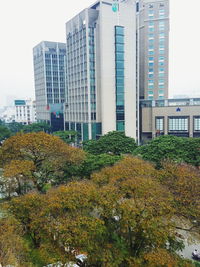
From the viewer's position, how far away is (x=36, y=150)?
687 inches

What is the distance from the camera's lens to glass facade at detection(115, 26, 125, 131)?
4075 centimetres

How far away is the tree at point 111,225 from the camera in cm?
900

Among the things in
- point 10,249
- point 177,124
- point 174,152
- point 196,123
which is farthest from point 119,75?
point 10,249

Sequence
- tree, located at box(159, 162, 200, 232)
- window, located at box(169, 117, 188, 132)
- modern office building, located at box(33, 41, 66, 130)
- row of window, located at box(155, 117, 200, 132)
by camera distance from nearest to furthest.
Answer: tree, located at box(159, 162, 200, 232) → row of window, located at box(155, 117, 200, 132) → window, located at box(169, 117, 188, 132) → modern office building, located at box(33, 41, 66, 130)

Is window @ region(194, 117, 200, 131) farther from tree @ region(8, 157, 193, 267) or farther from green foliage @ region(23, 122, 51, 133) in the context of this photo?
tree @ region(8, 157, 193, 267)

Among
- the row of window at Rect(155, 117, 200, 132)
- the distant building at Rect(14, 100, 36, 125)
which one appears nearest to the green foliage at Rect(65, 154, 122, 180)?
the row of window at Rect(155, 117, 200, 132)

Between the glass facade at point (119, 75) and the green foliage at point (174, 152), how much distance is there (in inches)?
733

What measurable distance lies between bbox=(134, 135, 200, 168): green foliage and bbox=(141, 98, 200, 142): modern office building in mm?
22031

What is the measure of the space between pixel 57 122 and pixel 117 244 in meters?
51.6

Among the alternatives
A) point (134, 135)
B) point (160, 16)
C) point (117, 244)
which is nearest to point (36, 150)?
point (117, 244)

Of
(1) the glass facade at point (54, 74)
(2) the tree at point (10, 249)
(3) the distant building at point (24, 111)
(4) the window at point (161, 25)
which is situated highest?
(4) the window at point (161, 25)

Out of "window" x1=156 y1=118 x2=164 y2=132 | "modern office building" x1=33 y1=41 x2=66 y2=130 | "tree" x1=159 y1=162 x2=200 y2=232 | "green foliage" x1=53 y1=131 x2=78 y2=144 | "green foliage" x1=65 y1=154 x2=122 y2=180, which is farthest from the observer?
"modern office building" x1=33 y1=41 x2=66 y2=130

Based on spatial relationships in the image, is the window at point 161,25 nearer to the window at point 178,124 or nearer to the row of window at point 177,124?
the row of window at point 177,124

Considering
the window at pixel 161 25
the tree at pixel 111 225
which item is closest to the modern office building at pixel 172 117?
the window at pixel 161 25
